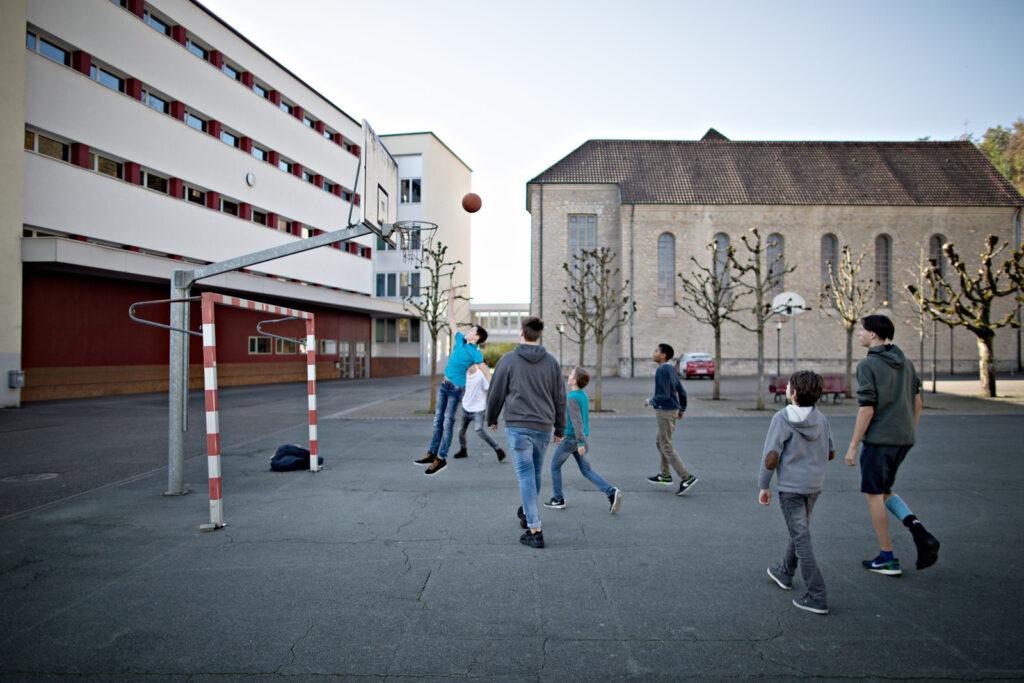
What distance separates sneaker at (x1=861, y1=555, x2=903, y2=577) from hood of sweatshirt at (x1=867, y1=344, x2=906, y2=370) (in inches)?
55.7

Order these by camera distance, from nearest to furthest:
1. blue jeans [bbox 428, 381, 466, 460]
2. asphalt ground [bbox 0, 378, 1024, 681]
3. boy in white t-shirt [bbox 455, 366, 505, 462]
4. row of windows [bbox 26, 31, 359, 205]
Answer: asphalt ground [bbox 0, 378, 1024, 681], blue jeans [bbox 428, 381, 466, 460], boy in white t-shirt [bbox 455, 366, 505, 462], row of windows [bbox 26, 31, 359, 205]

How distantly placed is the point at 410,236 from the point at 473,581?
6.44 metres

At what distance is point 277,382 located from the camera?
32.3 metres

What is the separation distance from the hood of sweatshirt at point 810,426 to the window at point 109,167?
2403 cm

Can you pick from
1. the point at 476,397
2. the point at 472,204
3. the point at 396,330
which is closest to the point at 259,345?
the point at 396,330

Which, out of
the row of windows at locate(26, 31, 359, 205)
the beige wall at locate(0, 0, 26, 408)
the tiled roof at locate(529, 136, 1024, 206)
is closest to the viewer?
the beige wall at locate(0, 0, 26, 408)

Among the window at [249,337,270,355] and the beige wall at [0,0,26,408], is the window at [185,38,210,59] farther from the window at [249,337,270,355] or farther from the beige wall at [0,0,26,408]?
the window at [249,337,270,355]

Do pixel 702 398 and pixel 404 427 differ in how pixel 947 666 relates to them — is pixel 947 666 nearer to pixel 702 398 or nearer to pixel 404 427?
pixel 404 427

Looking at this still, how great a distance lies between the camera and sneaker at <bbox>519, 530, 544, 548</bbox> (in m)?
5.12

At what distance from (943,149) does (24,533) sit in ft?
184

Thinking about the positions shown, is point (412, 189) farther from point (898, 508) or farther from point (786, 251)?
point (898, 508)

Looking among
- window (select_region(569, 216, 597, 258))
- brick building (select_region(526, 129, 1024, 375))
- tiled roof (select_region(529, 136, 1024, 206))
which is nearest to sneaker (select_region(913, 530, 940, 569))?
brick building (select_region(526, 129, 1024, 375))

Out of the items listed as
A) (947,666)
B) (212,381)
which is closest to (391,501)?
(212,381)

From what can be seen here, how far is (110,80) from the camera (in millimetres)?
21953
